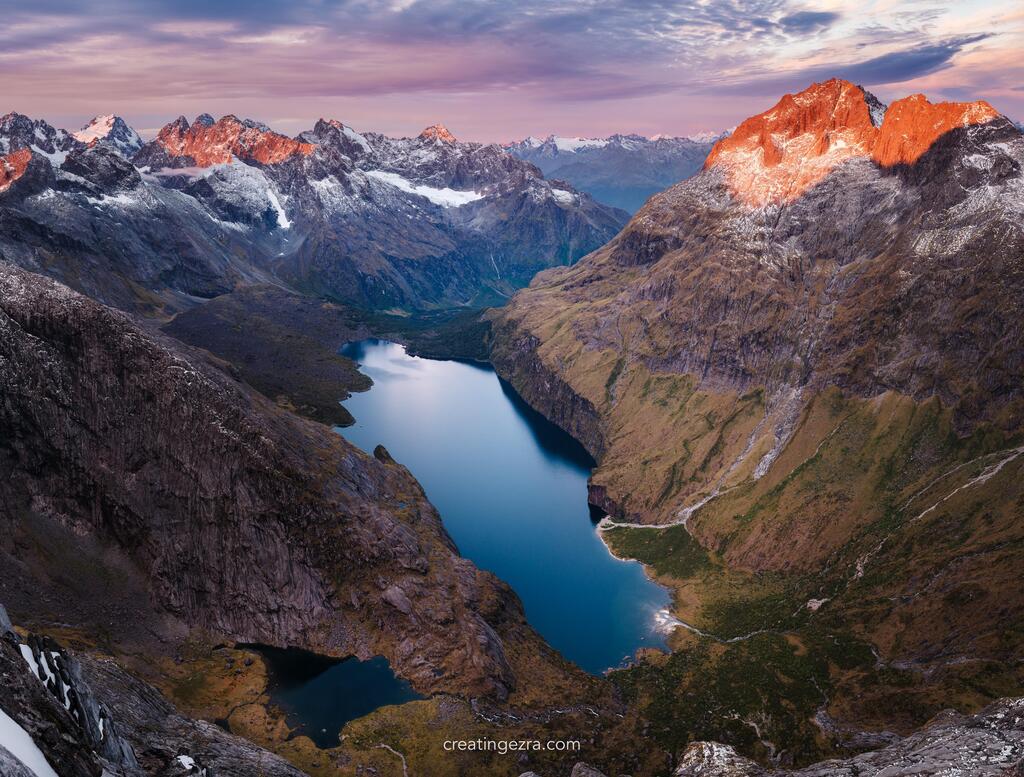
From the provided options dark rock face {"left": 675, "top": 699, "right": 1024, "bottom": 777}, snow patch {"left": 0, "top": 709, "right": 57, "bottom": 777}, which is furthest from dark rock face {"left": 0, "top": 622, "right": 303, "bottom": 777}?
dark rock face {"left": 675, "top": 699, "right": 1024, "bottom": 777}

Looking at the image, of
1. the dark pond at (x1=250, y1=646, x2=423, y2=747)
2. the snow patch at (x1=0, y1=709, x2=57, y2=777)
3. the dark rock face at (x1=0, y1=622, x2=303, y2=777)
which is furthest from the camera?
the dark pond at (x1=250, y1=646, x2=423, y2=747)

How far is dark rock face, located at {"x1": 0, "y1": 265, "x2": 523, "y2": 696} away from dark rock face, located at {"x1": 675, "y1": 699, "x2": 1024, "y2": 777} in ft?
230

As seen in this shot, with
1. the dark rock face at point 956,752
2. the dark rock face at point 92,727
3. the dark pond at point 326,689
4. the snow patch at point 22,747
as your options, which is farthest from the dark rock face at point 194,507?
the snow patch at point 22,747

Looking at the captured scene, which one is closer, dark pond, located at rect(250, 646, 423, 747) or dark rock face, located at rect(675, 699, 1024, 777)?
dark rock face, located at rect(675, 699, 1024, 777)

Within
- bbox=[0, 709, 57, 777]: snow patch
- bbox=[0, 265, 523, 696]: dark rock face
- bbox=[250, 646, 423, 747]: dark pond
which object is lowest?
bbox=[250, 646, 423, 747]: dark pond

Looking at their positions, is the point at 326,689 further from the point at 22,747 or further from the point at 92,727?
the point at 22,747

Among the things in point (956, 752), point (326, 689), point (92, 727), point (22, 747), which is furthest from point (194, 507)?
point (956, 752)

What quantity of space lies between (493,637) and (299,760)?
141 ft

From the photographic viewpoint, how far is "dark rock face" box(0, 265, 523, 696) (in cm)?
14462

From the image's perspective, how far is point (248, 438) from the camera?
523 ft

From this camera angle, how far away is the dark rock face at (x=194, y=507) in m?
145

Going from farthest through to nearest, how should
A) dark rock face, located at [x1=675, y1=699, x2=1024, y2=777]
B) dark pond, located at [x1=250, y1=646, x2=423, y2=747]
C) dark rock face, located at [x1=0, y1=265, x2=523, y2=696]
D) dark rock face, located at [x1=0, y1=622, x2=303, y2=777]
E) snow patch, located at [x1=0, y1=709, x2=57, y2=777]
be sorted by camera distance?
1. dark rock face, located at [x1=0, y1=265, x2=523, y2=696]
2. dark pond, located at [x1=250, y1=646, x2=423, y2=747]
3. dark rock face, located at [x1=675, y1=699, x2=1024, y2=777]
4. dark rock face, located at [x1=0, y1=622, x2=303, y2=777]
5. snow patch, located at [x1=0, y1=709, x2=57, y2=777]

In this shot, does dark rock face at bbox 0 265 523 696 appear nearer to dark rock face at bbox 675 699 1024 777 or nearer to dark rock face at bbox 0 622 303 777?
dark rock face at bbox 0 622 303 777

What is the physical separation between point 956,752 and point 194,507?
136 meters
